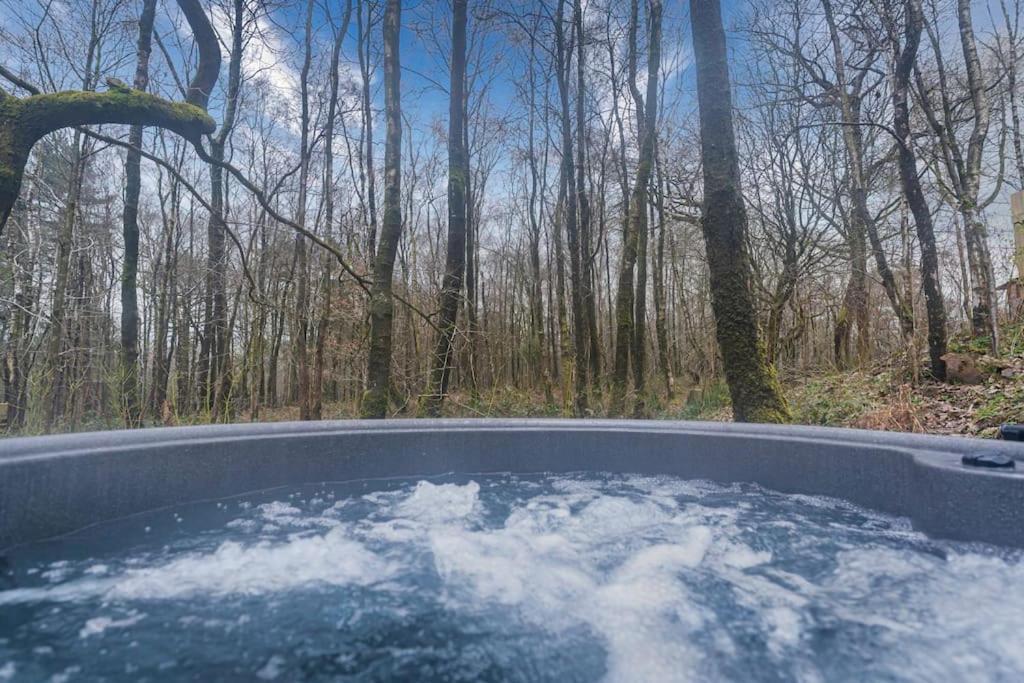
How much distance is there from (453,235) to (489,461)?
2763 mm

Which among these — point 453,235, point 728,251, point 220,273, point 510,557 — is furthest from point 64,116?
point 220,273

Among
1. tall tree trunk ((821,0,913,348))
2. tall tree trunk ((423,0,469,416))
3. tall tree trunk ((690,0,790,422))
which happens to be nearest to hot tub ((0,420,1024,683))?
tall tree trunk ((690,0,790,422))

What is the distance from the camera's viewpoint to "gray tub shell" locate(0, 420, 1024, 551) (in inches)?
61.3

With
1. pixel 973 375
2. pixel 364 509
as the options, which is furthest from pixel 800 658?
pixel 973 375

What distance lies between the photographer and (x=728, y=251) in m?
2.95

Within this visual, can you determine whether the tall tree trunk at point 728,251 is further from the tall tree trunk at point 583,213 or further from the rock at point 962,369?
the tall tree trunk at point 583,213

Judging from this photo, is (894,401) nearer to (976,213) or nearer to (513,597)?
(976,213)

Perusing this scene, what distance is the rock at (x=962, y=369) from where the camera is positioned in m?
4.13

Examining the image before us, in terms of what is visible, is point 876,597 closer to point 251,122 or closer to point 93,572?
point 93,572

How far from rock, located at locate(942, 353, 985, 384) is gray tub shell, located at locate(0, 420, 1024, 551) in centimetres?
315

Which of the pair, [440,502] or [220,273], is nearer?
[440,502]

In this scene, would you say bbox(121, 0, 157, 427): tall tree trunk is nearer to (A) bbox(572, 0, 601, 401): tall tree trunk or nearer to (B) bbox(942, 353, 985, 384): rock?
(A) bbox(572, 0, 601, 401): tall tree trunk

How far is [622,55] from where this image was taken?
23.1ft

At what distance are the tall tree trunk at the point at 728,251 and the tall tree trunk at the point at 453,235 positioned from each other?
2.31 m
